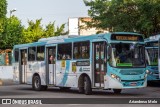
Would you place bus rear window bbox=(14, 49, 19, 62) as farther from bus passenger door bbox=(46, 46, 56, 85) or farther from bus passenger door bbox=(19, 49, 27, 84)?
bus passenger door bbox=(46, 46, 56, 85)

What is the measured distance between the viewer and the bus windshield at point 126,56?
68.5ft

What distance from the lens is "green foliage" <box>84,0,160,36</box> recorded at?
39094 mm

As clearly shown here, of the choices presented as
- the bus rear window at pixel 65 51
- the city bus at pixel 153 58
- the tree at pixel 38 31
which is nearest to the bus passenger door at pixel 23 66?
the bus rear window at pixel 65 51

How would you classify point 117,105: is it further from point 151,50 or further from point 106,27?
point 106,27

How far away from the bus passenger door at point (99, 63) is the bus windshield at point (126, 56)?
0.48 metres

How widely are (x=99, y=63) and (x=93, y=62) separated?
357 millimetres

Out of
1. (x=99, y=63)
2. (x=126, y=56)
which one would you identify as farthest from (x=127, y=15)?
(x=126, y=56)

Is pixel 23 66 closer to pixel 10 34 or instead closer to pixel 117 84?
pixel 117 84

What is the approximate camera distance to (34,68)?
27234 mm

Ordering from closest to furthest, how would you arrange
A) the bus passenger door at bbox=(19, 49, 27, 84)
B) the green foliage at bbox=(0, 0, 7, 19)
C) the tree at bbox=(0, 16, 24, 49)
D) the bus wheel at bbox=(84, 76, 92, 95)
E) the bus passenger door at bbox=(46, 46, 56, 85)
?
1. the bus wheel at bbox=(84, 76, 92, 95)
2. the bus passenger door at bbox=(46, 46, 56, 85)
3. the bus passenger door at bbox=(19, 49, 27, 84)
4. the green foliage at bbox=(0, 0, 7, 19)
5. the tree at bbox=(0, 16, 24, 49)

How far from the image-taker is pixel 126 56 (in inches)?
826

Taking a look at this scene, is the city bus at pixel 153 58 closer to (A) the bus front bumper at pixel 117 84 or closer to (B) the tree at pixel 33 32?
(A) the bus front bumper at pixel 117 84

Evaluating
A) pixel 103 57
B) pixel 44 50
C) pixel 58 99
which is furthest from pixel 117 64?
pixel 44 50

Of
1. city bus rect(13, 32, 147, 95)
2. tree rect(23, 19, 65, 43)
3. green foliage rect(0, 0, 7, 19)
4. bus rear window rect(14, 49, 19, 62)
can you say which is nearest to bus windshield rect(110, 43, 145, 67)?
city bus rect(13, 32, 147, 95)
